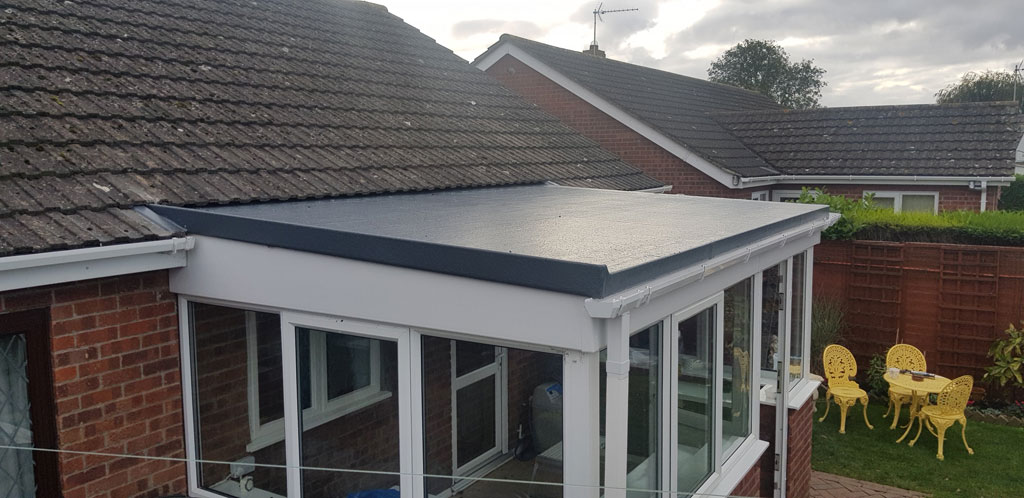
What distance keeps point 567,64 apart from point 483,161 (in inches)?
399

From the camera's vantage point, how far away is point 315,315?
4793mm

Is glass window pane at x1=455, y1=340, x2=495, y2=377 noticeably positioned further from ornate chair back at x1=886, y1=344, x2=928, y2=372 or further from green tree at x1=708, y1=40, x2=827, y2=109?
green tree at x1=708, y1=40, x2=827, y2=109

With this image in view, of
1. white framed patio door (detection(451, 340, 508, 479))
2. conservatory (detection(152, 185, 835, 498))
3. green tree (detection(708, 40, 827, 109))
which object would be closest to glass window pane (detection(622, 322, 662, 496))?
conservatory (detection(152, 185, 835, 498))

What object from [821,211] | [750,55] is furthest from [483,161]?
[750,55]

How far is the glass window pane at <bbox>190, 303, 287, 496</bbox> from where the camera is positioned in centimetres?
528

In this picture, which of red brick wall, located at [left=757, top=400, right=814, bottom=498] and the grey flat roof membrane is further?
red brick wall, located at [left=757, top=400, right=814, bottom=498]

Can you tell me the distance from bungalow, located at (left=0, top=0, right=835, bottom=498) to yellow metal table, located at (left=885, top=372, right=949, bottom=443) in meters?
4.20

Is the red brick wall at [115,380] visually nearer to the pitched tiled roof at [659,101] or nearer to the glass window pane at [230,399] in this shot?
the glass window pane at [230,399]

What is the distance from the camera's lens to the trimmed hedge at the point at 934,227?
1184 centimetres

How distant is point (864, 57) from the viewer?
128 ft

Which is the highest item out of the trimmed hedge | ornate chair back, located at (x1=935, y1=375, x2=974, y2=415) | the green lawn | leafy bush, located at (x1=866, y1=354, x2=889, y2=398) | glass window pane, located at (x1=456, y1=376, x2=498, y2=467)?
the trimmed hedge

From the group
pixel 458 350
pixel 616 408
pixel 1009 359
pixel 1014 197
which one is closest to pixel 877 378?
pixel 1009 359

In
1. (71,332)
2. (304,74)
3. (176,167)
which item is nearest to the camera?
(71,332)

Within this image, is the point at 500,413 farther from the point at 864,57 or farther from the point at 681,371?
the point at 864,57
